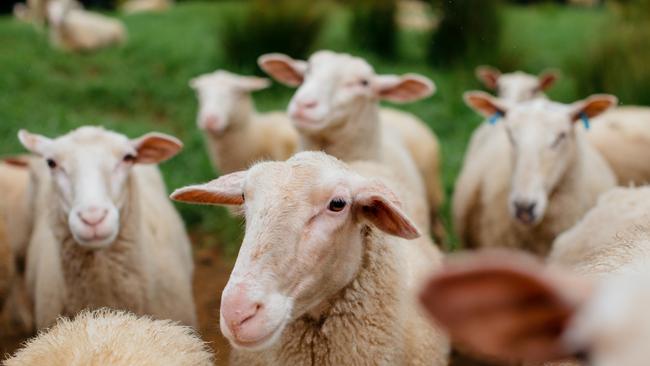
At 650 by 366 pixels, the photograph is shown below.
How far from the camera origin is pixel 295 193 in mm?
2172

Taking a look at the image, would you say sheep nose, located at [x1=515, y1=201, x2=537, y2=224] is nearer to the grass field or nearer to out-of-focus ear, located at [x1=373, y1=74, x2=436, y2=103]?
out-of-focus ear, located at [x1=373, y1=74, x2=436, y2=103]

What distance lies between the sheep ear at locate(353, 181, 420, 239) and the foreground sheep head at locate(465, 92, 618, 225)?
1748mm

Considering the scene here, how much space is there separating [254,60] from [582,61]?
4.01 metres

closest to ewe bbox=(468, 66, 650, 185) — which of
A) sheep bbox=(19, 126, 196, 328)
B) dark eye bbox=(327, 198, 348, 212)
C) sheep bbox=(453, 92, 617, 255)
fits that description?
sheep bbox=(453, 92, 617, 255)

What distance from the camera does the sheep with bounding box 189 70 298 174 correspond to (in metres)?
5.82

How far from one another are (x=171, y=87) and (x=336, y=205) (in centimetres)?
720

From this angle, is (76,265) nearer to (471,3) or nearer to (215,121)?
(215,121)

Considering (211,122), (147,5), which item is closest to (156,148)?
(211,122)

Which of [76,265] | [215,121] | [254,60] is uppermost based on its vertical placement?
[76,265]

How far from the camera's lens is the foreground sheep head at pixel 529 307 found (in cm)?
84

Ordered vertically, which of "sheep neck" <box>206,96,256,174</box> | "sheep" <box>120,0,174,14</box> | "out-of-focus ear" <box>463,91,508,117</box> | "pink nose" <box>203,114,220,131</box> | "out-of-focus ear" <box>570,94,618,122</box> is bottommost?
"sheep" <box>120,0,174,14</box>

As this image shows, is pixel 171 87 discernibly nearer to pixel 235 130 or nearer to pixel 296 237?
pixel 235 130

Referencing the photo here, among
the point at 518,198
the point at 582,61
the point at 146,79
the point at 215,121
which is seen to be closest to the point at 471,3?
the point at 582,61

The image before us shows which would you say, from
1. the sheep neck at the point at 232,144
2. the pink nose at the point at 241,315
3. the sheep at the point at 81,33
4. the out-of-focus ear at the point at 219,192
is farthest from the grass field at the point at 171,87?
the pink nose at the point at 241,315
